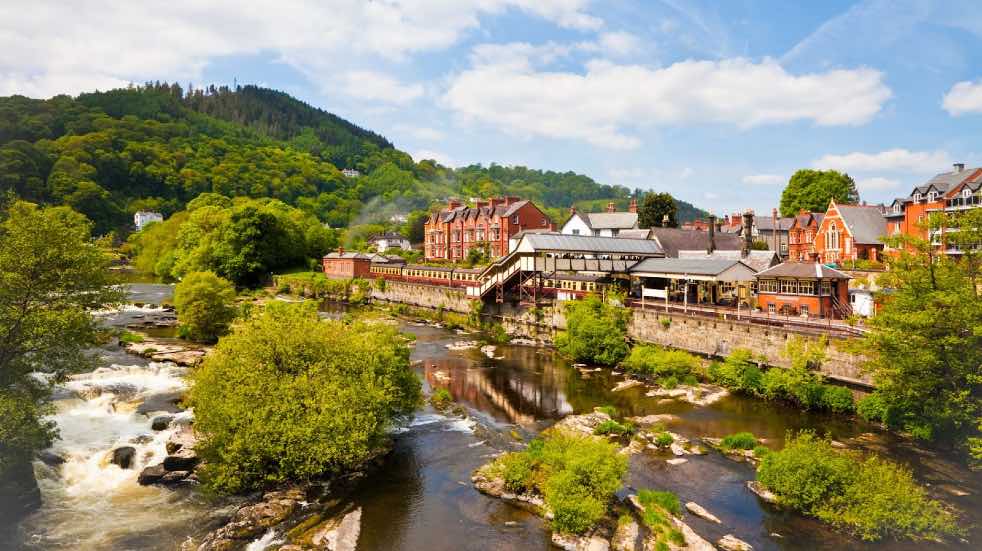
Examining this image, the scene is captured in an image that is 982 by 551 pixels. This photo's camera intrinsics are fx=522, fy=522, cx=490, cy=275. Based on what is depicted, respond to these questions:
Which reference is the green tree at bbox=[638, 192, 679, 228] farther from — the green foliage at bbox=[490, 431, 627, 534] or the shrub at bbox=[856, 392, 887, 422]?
the green foliage at bbox=[490, 431, 627, 534]

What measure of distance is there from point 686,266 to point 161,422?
3299cm

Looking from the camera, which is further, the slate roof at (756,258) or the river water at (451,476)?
the slate roof at (756,258)

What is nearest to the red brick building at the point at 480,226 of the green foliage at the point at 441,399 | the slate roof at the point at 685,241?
the slate roof at the point at 685,241

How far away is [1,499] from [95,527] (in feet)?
10.9

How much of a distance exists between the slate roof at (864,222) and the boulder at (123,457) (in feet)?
183

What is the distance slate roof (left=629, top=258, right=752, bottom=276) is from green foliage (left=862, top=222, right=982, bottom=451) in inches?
567

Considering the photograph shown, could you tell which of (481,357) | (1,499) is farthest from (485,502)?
(481,357)

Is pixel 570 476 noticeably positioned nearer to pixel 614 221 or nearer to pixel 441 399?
pixel 441 399

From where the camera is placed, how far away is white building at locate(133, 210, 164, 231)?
12362cm

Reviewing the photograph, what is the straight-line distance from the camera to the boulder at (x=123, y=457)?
60.7 feet

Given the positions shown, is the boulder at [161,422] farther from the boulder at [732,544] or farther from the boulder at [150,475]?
the boulder at [732,544]

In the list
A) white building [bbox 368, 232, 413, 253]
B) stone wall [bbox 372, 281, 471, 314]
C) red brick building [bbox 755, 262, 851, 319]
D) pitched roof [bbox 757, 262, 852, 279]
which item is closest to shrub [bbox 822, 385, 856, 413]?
red brick building [bbox 755, 262, 851, 319]

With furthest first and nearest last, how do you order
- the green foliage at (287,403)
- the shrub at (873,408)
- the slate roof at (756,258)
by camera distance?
1. the slate roof at (756,258)
2. the shrub at (873,408)
3. the green foliage at (287,403)

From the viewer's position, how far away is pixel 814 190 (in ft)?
224
